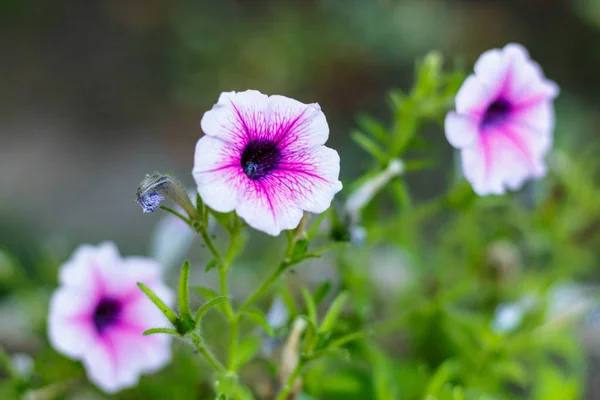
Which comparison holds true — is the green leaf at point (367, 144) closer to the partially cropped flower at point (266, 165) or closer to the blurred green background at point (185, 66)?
the partially cropped flower at point (266, 165)

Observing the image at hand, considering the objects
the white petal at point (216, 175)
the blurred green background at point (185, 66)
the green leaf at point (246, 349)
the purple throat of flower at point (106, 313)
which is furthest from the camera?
the blurred green background at point (185, 66)

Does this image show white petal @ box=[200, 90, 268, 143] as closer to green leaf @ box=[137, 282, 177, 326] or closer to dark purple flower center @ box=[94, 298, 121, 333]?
green leaf @ box=[137, 282, 177, 326]

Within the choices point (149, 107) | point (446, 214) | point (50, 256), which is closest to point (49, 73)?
point (149, 107)

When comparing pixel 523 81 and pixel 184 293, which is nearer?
pixel 184 293

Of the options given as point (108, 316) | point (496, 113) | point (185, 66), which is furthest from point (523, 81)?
point (185, 66)

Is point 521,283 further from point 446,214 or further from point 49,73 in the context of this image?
point 49,73

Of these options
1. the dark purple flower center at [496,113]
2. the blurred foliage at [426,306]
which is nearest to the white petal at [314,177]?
the blurred foliage at [426,306]

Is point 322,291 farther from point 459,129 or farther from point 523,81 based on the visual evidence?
point 523,81
